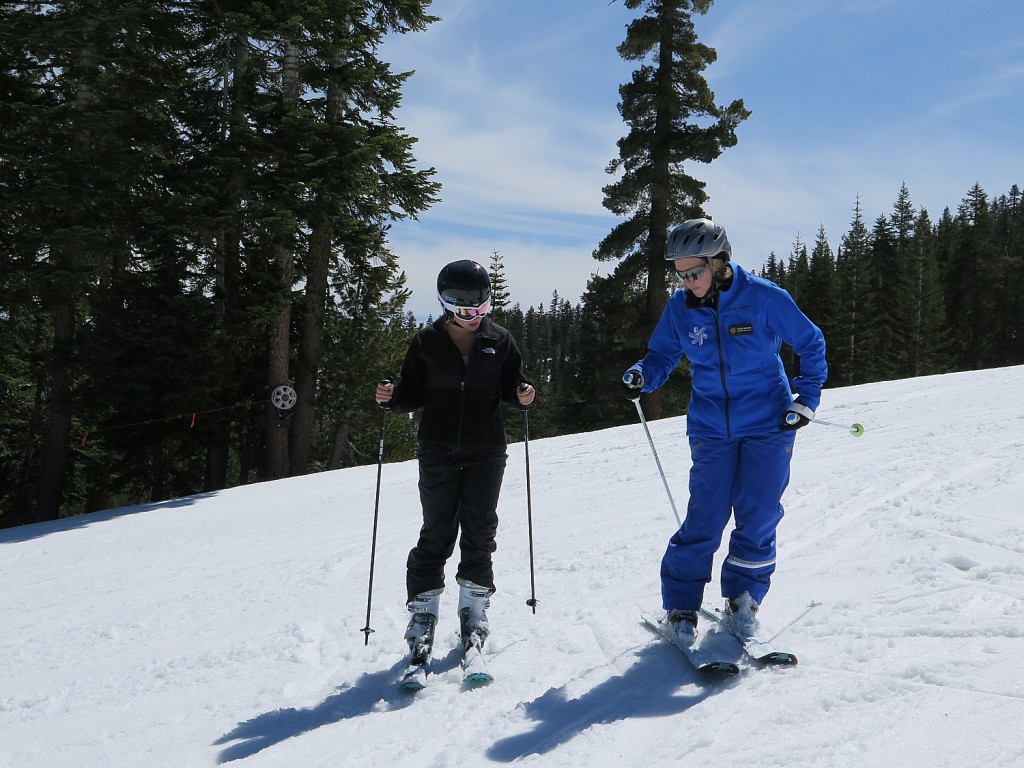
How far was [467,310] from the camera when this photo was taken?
3652 mm

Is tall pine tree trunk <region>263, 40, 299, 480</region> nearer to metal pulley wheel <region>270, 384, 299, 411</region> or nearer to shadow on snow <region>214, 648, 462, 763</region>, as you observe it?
metal pulley wheel <region>270, 384, 299, 411</region>

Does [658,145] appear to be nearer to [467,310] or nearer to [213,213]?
[213,213]

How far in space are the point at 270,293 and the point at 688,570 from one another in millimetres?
14186

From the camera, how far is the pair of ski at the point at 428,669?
3457 mm

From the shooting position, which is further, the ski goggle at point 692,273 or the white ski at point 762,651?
the ski goggle at point 692,273

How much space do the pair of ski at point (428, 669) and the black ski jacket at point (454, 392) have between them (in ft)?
3.53

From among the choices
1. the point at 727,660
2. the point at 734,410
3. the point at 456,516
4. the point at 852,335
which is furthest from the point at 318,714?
the point at 852,335

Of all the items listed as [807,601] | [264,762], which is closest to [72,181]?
[264,762]

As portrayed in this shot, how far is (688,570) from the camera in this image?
3633 mm

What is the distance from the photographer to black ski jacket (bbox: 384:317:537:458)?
12.1 ft

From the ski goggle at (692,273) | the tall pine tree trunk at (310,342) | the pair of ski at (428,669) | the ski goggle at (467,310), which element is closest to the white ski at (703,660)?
the pair of ski at (428,669)

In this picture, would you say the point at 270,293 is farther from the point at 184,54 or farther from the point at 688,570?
the point at 688,570

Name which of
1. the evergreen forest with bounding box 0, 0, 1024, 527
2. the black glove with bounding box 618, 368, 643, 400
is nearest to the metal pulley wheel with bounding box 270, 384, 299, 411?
the evergreen forest with bounding box 0, 0, 1024, 527

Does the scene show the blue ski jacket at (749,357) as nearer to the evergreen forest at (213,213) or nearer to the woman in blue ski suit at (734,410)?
the woman in blue ski suit at (734,410)
